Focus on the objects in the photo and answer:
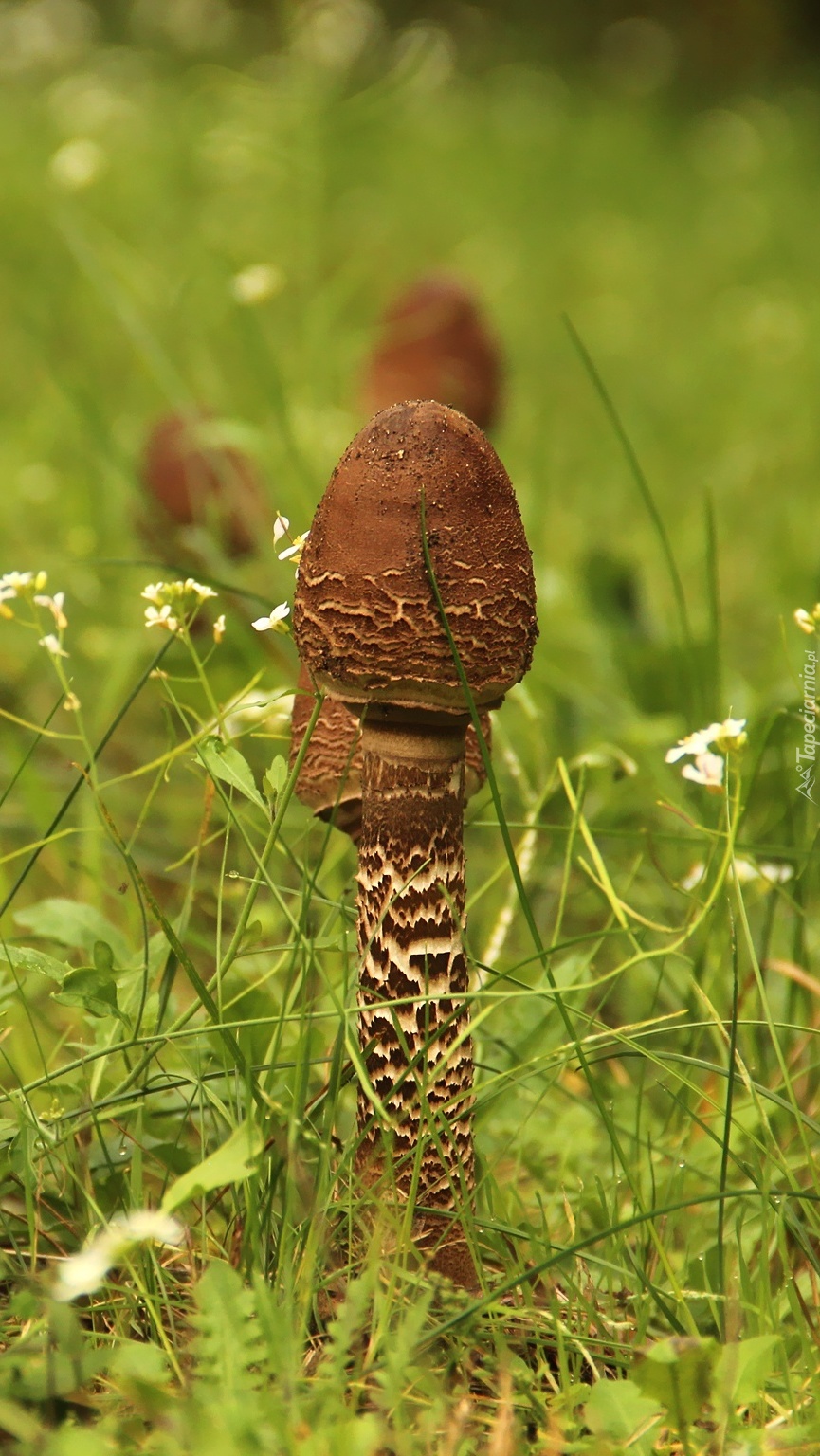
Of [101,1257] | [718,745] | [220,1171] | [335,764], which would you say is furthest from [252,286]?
[101,1257]

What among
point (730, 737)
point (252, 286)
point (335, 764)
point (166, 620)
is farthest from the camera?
point (252, 286)

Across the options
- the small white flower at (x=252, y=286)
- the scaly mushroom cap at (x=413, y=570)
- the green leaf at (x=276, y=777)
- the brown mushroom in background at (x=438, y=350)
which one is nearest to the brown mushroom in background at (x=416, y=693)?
the scaly mushroom cap at (x=413, y=570)

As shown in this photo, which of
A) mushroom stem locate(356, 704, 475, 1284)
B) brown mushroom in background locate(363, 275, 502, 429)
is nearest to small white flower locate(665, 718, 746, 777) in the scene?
mushroom stem locate(356, 704, 475, 1284)

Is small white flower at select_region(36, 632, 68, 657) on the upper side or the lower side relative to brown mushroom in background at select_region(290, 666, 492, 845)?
upper

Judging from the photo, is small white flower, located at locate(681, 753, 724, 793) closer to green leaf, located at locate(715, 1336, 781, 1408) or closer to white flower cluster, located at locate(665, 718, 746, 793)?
white flower cluster, located at locate(665, 718, 746, 793)

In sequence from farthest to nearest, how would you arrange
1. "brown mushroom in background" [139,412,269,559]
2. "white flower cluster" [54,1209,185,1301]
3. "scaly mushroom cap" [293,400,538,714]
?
"brown mushroom in background" [139,412,269,559]
"scaly mushroom cap" [293,400,538,714]
"white flower cluster" [54,1209,185,1301]

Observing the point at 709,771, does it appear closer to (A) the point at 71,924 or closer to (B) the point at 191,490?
(A) the point at 71,924
